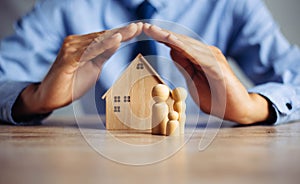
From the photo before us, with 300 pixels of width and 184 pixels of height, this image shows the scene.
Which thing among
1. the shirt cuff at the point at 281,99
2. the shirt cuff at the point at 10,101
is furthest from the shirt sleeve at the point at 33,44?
the shirt cuff at the point at 281,99

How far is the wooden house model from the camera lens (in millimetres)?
693

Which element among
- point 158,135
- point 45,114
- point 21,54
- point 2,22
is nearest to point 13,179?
point 158,135

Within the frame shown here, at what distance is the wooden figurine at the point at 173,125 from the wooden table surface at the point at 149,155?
0.09ft

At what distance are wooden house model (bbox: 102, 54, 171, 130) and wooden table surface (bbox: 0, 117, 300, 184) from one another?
0.03 m

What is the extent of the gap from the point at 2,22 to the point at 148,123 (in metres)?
0.96

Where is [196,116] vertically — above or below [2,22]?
below

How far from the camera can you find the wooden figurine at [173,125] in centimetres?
66

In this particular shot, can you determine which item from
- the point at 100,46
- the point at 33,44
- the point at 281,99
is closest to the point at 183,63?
the point at 100,46

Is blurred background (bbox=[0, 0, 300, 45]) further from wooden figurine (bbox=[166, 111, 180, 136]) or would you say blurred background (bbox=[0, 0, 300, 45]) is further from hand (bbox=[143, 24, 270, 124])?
wooden figurine (bbox=[166, 111, 180, 136])

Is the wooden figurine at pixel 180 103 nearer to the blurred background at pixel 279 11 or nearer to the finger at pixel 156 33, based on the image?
the finger at pixel 156 33

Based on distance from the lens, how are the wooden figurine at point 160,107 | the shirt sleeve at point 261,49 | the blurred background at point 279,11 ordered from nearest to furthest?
1. the wooden figurine at point 160,107
2. the shirt sleeve at point 261,49
3. the blurred background at point 279,11

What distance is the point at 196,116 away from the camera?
74 cm

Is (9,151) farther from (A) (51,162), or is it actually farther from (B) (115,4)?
(B) (115,4)

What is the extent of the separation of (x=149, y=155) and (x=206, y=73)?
10.7 inches
